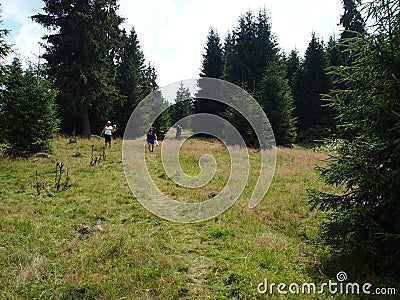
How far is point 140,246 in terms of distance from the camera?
18.6 feet

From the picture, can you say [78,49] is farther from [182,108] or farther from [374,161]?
[182,108]

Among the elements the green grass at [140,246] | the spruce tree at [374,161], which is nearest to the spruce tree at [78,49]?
the green grass at [140,246]

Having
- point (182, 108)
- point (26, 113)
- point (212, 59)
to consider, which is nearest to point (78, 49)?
point (26, 113)

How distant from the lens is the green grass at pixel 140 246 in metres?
4.43

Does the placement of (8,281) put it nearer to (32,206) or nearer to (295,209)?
(32,206)

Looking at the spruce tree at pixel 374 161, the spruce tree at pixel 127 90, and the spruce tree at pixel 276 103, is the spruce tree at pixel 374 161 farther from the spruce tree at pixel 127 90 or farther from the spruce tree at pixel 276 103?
the spruce tree at pixel 127 90

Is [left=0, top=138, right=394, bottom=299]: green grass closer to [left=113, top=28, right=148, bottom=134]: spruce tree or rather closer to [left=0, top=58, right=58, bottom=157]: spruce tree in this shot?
[left=0, top=58, right=58, bottom=157]: spruce tree

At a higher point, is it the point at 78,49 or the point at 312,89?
the point at 312,89

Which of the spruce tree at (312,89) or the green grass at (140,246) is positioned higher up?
the spruce tree at (312,89)

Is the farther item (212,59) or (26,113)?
(212,59)

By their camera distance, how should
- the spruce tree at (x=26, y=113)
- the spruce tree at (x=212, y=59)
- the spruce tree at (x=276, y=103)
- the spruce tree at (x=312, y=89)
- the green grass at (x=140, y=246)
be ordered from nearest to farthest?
the green grass at (x=140, y=246)
the spruce tree at (x=26, y=113)
the spruce tree at (x=276, y=103)
the spruce tree at (x=312, y=89)
the spruce tree at (x=212, y=59)

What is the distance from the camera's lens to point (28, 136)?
13875 millimetres

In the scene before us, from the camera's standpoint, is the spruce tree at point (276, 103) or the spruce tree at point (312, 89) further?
the spruce tree at point (312, 89)

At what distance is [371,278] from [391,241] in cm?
78
